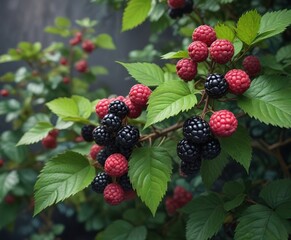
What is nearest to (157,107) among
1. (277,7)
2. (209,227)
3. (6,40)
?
(209,227)

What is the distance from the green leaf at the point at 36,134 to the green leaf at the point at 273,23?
0.66 metres

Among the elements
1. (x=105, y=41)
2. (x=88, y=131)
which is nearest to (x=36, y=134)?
(x=88, y=131)

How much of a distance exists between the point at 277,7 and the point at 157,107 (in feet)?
3.17

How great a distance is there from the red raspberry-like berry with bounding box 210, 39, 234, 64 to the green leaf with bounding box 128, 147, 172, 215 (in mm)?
246

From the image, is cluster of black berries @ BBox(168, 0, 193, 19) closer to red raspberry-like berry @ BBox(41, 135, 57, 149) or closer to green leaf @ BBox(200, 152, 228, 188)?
green leaf @ BBox(200, 152, 228, 188)

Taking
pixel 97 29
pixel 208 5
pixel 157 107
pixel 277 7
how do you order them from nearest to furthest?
pixel 157 107
pixel 208 5
pixel 277 7
pixel 97 29

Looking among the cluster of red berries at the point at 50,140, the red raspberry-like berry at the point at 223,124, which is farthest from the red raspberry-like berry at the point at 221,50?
the cluster of red berries at the point at 50,140

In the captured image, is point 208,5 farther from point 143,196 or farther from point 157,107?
point 143,196

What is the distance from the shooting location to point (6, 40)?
271cm

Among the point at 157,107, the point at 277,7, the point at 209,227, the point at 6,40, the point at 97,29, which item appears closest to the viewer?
the point at 157,107

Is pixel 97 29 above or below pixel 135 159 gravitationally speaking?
below

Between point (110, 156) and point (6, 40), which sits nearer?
point (110, 156)

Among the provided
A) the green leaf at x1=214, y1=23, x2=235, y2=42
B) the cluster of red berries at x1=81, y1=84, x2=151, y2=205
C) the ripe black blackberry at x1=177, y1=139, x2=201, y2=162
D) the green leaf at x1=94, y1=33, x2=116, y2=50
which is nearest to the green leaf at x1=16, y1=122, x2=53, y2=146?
the cluster of red berries at x1=81, y1=84, x2=151, y2=205

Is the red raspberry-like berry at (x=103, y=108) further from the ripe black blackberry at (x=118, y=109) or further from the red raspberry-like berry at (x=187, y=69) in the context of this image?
the red raspberry-like berry at (x=187, y=69)
